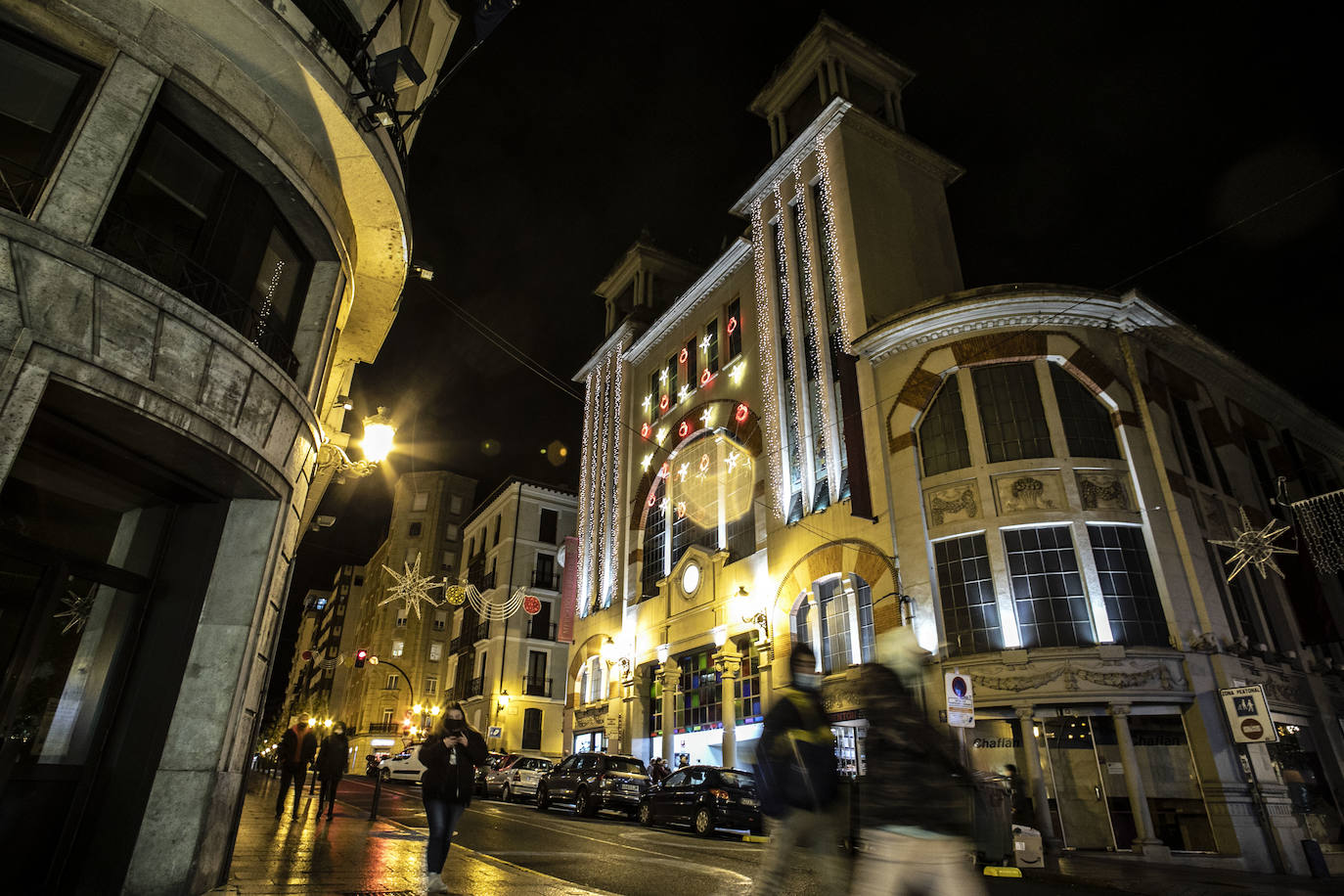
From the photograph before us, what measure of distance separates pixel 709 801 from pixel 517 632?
29506 mm

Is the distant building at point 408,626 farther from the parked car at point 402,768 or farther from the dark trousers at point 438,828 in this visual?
the dark trousers at point 438,828

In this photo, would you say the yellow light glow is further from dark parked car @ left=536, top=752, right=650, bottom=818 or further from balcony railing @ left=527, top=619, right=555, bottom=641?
balcony railing @ left=527, top=619, right=555, bottom=641

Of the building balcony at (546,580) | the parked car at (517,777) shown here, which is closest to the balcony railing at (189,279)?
the parked car at (517,777)

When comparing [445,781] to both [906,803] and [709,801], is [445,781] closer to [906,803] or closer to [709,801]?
[906,803]

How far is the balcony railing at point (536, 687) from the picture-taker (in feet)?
139

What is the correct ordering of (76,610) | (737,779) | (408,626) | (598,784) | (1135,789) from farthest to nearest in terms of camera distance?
1. (408,626)
2. (598,784)
3. (737,779)
4. (1135,789)
5. (76,610)

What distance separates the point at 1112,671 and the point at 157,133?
18.6 meters

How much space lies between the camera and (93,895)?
6.31 metres

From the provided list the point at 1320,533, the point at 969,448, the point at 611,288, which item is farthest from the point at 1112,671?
the point at 611,288

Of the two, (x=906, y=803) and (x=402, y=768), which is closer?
(x=906, y=803)

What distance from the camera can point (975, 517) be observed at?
18109mm

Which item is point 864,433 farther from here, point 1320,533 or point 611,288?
point 611,288

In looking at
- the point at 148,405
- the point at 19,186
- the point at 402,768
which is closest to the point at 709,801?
the point at 148,405

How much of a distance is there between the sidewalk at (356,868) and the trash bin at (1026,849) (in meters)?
8.24
